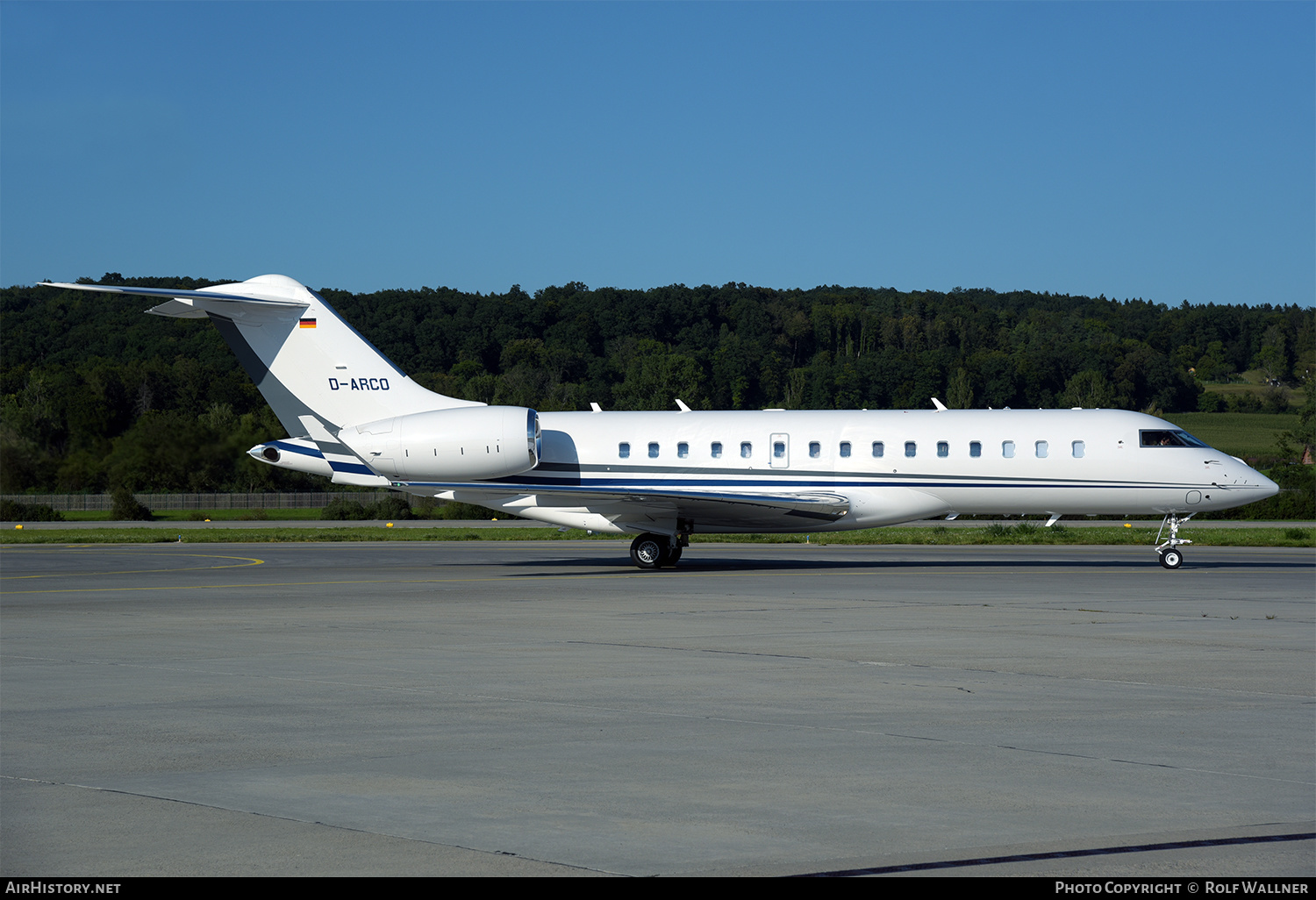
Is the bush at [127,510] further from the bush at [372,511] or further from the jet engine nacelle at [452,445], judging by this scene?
the jet engine nacelle at [452,445]

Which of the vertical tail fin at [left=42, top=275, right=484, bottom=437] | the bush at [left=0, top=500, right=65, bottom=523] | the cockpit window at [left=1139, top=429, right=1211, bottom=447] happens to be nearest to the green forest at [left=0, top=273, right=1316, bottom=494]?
the bush at [left=0, top=500, right=65, bottom=523]

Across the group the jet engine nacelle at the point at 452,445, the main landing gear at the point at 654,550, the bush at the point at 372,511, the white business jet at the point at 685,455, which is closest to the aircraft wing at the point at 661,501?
the white business jet at the point at 685,455

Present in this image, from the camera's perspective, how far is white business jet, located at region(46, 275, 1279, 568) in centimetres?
2645

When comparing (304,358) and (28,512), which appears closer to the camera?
(304,358)

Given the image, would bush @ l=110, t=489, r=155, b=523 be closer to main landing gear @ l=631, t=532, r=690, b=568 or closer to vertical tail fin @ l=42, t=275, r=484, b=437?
vertical tail fin @ l=42, t=275, r=484, b=437

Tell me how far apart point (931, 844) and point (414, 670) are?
718cm

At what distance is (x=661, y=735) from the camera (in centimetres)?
899

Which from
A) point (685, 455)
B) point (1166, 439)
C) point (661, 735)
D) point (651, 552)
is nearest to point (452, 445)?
point (651, 552)

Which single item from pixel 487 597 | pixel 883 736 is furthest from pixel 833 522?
pixel 883 736

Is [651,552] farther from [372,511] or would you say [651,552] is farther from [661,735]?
[372,511]

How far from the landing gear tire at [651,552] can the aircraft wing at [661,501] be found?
24.4 inches

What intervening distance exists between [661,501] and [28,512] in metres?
40.8

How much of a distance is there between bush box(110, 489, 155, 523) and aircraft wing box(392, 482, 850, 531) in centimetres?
2852

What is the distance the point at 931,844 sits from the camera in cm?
607
